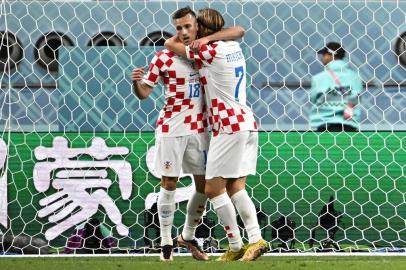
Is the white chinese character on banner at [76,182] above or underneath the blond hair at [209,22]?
underneath

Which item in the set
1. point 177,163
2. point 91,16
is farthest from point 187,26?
point 91,16

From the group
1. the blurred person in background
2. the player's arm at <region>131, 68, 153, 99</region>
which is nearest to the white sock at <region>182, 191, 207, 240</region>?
the player's arm at <region>131, 68, 153, 99</region>

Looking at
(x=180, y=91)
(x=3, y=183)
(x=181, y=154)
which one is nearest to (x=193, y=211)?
(x=181, y=154)

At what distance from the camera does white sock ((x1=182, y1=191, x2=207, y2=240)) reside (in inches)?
190

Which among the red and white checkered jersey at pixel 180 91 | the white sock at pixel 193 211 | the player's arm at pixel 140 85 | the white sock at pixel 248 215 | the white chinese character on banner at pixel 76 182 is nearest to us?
the white sock at pixel 248 215

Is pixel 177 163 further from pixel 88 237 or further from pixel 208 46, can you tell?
pixel 88 237

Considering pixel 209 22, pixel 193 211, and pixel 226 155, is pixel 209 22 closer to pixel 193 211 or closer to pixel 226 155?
pixel 226 155

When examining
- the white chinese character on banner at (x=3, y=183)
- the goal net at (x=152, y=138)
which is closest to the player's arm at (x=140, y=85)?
the goal net at (x=152, y=138)

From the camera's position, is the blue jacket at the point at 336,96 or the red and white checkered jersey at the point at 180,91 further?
the blue jacket at the point at 336,96

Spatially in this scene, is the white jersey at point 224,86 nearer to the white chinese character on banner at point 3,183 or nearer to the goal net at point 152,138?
the goal net at point 152,138

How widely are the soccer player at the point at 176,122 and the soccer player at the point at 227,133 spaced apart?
4.3 inches

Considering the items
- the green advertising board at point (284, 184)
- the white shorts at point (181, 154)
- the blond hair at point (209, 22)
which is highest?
the blond hair at point (209, 22)

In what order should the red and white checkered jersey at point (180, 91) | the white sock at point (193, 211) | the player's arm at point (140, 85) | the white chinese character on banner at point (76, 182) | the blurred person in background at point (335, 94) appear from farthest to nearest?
1. the blurred person in background at point (335, 94)
2. the white chinese character on banner at point (76, 182)
3. the white sock at point (193, 211)
4. the red and white checkered jersey at point (180, 91)
5. the player's arm at point (140, 85)

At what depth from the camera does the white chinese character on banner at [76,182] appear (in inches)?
214
